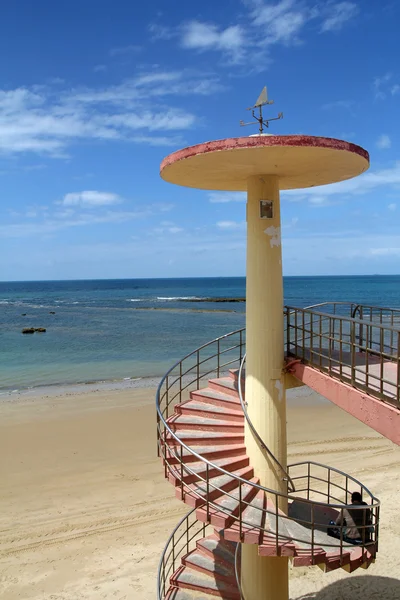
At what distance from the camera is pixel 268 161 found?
22.9 feet

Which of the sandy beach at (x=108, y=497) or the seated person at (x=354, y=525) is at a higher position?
the seated person at (x=354, y=525)

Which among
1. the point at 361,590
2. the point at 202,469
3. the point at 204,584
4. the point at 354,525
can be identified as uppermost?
the point at 202,469

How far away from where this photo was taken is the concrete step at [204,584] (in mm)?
9078

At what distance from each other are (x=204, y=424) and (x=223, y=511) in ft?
6.57

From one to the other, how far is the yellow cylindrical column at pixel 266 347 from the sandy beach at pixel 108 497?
350 centimetres

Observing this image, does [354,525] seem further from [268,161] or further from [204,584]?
[268,161]

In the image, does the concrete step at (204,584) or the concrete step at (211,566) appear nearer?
the concrete step at (204,584)

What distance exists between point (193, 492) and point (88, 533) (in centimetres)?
698

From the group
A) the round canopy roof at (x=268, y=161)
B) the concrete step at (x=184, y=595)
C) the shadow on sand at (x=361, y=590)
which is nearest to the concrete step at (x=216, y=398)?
the concrete step at (x=184, y=595)

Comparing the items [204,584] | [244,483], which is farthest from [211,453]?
[204,584]

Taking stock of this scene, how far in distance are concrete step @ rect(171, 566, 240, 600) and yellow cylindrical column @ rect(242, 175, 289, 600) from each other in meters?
1.21

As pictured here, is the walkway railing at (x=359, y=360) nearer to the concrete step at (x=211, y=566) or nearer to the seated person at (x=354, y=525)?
the seated person at (x=354, y=525)

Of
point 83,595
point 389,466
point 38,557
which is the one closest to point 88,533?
point 38,557

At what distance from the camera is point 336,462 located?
678 inches
